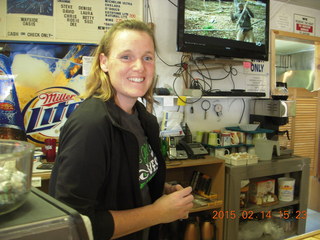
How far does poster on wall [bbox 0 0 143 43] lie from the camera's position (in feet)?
7.59

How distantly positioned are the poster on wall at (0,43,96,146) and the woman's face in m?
1.45

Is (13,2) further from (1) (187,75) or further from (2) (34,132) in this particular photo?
(1) (187,75)

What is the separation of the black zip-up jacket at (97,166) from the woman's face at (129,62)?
0.09 m

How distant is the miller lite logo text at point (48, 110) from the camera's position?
2402 millimetres

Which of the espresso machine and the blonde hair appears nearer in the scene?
the blonde hair

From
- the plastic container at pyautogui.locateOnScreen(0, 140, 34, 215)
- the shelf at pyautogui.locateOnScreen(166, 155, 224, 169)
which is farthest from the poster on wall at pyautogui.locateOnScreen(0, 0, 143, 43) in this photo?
the plastic container at pyautogui.locateOnScreen(0, 140, 34, 215)

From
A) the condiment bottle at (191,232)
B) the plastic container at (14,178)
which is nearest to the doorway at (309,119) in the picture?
the condiment bottle at (191,232)

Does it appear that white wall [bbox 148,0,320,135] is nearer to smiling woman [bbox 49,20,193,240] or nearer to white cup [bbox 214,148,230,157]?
white cup [bbox 214,148,230,157]

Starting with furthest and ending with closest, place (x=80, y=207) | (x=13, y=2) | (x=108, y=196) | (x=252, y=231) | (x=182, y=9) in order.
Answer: (x=252, y=231), (x=182, y=9), (x=13, y=2), (x=108, y=196), (x=80, y=207)

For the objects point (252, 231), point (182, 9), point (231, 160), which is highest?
point (182, 9)

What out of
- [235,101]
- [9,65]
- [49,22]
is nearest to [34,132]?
[9,65]

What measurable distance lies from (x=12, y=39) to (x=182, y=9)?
4.50ft

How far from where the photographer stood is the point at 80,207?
88cm
